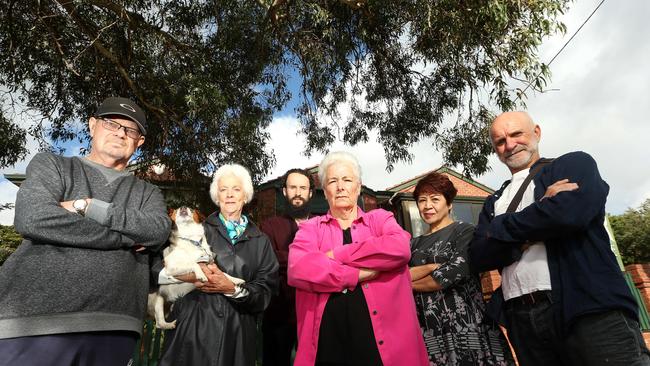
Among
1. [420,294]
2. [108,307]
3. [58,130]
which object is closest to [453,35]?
[420,294]

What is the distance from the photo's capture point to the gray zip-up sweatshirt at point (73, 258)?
1.87m

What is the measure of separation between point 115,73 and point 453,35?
6.18 meters

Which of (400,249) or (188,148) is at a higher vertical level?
(188,148)

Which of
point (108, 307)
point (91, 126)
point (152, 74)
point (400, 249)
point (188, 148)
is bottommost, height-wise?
point (108, 307)

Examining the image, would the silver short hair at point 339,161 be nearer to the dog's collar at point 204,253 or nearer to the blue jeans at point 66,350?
the dog's collar at point 204,253

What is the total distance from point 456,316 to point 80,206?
100 inches

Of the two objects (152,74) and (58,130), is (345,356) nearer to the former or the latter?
(152,74)

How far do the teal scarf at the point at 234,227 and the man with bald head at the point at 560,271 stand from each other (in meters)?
1.71

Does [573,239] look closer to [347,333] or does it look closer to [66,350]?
[347,333]

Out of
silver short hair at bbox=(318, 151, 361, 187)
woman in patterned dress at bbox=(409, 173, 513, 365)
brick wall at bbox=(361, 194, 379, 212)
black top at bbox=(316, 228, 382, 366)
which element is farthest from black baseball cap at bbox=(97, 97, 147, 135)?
brick wall at bbox=(361, 194, 379, 212)

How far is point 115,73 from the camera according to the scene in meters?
7.73

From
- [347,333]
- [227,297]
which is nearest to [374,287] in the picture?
[347,333]

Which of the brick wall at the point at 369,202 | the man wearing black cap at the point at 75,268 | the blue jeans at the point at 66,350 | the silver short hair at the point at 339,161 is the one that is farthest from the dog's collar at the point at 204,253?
the brick wall at the point at 369,202

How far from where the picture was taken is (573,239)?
2.34m
